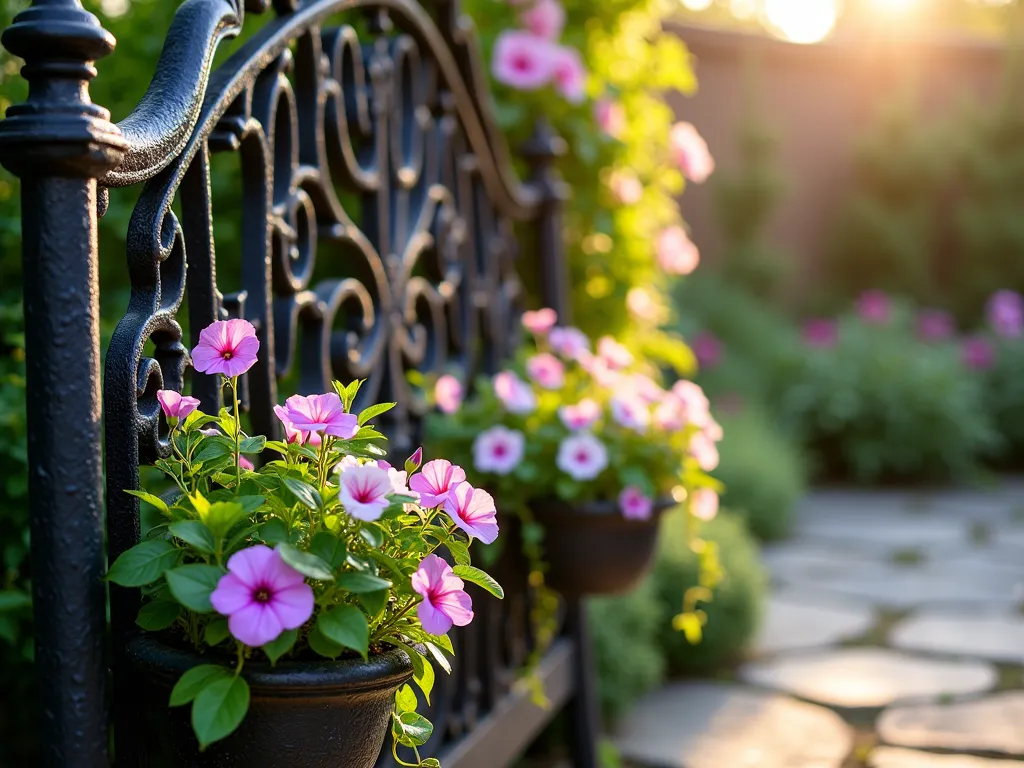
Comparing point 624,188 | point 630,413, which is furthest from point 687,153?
point 630,413

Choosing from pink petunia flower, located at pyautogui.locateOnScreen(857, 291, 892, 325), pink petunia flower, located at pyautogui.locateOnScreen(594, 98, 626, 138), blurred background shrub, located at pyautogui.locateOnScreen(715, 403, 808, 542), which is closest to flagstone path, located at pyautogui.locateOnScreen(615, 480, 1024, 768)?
blurred background shrub, located at pyautogui.locateOnScreen(715, 403, 808, 542)

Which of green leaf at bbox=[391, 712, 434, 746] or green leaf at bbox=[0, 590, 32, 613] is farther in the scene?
green leaf at bbox=[0, 590, 32, 613]

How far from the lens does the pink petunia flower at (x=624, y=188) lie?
103 inches

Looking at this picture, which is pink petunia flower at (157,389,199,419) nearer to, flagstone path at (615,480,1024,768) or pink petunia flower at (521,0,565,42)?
flagstone path at (615,480,1024,768)

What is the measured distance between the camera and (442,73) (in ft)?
5.98

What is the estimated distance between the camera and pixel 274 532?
0.75 meters

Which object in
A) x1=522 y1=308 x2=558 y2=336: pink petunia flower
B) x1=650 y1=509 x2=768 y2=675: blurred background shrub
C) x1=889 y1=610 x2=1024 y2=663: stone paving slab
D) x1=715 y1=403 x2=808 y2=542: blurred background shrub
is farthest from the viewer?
x1=715 y1=403 x2=808 y2=542: blurred background shrub

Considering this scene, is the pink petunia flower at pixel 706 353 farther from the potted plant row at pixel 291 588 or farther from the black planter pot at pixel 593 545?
the potted plant row at pixel 291 588

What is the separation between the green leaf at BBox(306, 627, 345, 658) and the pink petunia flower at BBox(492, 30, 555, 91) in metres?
1.85

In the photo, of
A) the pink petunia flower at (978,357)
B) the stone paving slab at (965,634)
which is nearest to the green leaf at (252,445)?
the stone paving slab at (965,634)

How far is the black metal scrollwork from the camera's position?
0.88 metres

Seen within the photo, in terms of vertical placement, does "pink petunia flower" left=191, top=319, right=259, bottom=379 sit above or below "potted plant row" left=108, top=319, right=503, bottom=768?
above

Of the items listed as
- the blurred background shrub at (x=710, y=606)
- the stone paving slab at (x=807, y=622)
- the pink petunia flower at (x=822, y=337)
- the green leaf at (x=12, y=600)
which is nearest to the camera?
the green leaf at (x=12, y=600)

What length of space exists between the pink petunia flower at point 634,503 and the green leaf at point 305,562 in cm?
100
